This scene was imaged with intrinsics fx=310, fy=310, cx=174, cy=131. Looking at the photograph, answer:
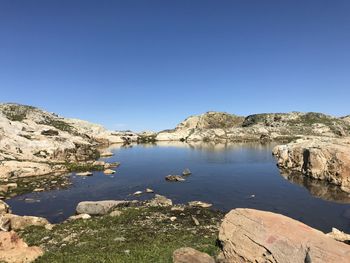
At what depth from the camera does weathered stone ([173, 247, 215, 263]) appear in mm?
21641

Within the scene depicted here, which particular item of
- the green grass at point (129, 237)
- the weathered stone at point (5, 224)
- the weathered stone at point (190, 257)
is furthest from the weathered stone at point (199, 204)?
the weathered stone at point (190, 257)

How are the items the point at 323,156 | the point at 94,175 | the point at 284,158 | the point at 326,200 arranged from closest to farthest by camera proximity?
the point at 326,200, the point at 323,156, the point at 94,175, the point at 284,158

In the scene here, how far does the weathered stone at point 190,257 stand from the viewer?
21641 millimetres

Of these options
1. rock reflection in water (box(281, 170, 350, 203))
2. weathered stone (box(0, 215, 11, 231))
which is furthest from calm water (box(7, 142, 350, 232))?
weathered stone (box(0, 215, 11, 231))

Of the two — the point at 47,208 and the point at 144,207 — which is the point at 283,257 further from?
the point at 47,208

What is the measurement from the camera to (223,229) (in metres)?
22.4

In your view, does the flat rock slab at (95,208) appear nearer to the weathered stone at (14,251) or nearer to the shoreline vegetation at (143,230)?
the shoreline vegetation at (143,230)

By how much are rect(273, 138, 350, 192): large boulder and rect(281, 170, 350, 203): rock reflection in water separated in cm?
183

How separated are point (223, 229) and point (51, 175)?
62.6 metres

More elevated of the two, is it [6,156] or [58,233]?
[6,156]

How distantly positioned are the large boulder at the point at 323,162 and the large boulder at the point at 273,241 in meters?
52.3

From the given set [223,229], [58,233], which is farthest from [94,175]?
[223,229]

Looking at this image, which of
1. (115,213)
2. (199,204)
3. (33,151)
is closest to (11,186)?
(33,151)

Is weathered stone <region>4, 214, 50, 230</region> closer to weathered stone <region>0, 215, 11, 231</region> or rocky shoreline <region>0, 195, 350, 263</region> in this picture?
rocky shoreline <region>0, 195, 350, 263</region>
